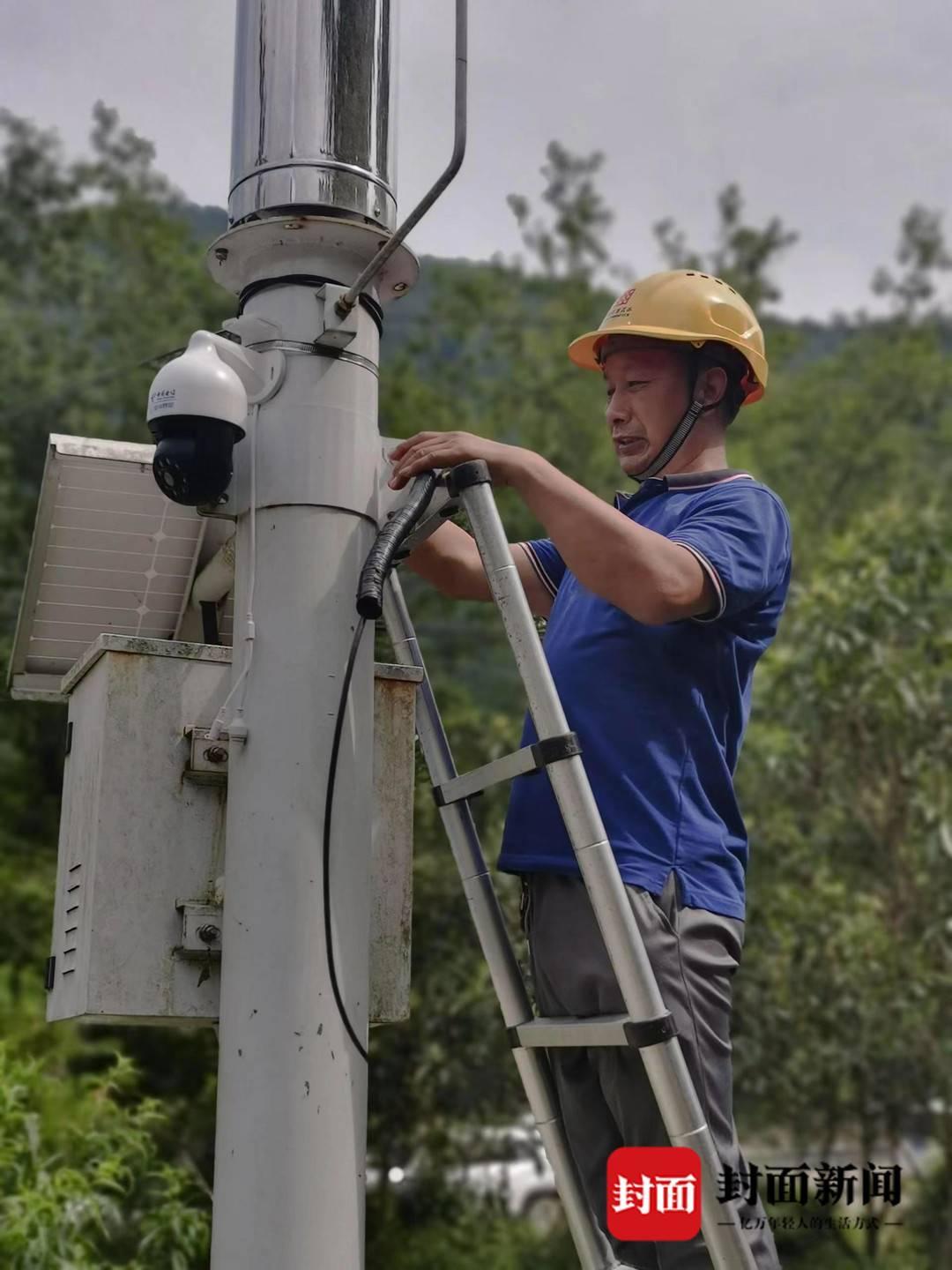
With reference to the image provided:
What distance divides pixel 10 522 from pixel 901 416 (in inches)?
579

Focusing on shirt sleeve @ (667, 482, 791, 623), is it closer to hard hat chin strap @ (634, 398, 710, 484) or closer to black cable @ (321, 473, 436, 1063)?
hard hat chin strap @ (634, 398, 710, 484)

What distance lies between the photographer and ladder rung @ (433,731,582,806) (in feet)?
7.43

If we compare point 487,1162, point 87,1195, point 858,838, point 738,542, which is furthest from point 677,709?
point 487,1162

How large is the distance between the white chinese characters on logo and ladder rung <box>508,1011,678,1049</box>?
19cm

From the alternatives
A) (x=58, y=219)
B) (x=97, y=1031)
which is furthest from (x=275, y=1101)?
(x=58, y=219)

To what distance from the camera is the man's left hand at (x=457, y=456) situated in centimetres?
251

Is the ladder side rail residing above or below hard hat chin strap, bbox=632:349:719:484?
below

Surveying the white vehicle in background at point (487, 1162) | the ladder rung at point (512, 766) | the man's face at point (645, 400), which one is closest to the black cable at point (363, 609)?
the ladder rung at point (512, 766)

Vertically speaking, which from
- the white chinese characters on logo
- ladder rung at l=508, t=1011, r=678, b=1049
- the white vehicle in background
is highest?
the white vehicle in background

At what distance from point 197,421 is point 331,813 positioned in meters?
0.62

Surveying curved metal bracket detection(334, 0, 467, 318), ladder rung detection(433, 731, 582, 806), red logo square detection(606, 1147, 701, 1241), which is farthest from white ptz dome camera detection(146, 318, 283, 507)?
red logo square detection(606, 1147, 701, 1241)

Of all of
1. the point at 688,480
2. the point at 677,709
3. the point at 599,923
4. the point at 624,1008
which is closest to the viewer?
the point at 599,923

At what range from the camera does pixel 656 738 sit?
2.54m

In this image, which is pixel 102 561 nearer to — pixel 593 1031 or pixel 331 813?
pixel 331 813
